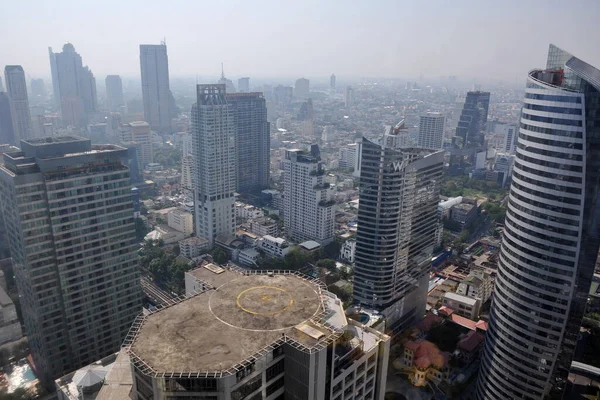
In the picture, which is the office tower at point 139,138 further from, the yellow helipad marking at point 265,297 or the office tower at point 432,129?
the yellow helipad marking at point 265,297

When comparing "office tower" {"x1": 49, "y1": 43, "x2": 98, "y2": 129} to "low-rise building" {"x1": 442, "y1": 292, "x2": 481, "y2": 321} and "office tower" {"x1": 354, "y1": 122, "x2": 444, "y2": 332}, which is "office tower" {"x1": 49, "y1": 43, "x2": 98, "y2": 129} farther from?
"low-rise building" {"x1": 442, "y1": 292, "x2": 481, "y2": 321}

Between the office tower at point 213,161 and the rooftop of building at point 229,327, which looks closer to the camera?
the rooftop of building at point 229,327

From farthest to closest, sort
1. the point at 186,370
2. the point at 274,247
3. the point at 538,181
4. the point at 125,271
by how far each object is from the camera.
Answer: the point at 274,247 < the point at 125,271 < the point at 538,181 < the point at 186,370

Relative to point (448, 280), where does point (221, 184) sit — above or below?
above

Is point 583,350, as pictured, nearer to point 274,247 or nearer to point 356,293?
point 356,293

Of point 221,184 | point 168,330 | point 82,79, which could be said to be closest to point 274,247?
point 221,184

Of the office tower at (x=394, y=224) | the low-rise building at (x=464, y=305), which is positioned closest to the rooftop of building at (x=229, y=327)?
the office tower at (x=394, y=224)
